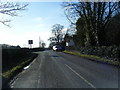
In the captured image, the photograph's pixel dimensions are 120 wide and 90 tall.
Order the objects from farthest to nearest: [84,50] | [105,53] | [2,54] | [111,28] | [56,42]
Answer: [56,42] < [111,28] < [84,50] < [105,53] < [2,54]

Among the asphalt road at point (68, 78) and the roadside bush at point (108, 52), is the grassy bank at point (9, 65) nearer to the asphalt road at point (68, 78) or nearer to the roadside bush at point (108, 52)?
the asphalt road at point (68, 78)

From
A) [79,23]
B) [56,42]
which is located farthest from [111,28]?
[56,42]

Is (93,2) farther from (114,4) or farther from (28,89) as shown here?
(28,89)

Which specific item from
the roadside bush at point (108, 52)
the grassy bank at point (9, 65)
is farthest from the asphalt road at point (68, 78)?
the roadside bush at point (108, 52)

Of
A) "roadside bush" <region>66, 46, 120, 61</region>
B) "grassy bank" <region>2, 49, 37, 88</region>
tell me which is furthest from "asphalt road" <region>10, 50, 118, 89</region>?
"roadside bush" <region>66, 46, 120, 61</region>

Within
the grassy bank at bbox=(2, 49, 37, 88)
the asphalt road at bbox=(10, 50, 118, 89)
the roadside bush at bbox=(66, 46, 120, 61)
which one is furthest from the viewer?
the roadside bush at bbox=(66, 46, 120, 61)

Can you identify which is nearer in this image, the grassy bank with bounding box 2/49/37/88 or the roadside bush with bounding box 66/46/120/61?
→ the grassy bank with bounding box 2/49/37/88

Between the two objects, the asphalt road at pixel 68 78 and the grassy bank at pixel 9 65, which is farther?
the grassy bank at pixel 9 65

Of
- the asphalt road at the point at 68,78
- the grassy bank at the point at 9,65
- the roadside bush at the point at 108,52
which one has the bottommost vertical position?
the asphalt road at the point at 68,78

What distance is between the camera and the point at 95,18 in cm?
4328

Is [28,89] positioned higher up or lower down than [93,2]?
lower down

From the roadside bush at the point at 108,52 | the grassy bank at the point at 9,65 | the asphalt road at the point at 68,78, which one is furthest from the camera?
the roadside bush at the point at 108,52

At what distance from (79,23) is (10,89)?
44962 mm

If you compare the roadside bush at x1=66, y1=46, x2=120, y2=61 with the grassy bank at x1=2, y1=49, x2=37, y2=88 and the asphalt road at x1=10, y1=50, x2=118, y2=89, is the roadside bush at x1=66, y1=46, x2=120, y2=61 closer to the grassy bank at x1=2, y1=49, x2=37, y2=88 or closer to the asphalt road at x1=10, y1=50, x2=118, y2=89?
the asphalt road at x1=10, y1=50, x2=118, y2=89
